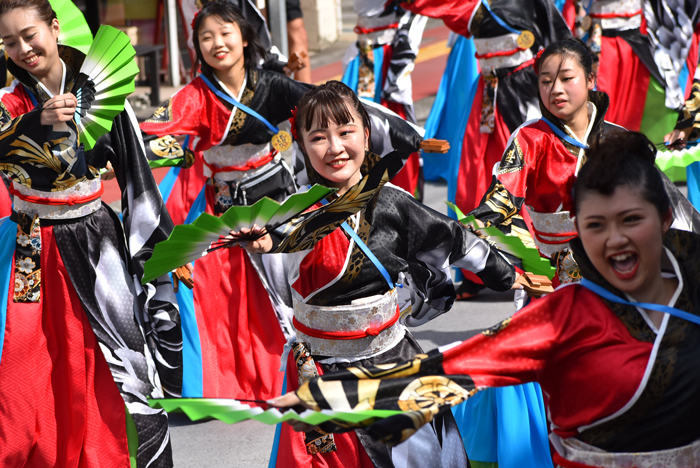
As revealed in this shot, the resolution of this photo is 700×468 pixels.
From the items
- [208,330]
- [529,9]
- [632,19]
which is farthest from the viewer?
[632,19]

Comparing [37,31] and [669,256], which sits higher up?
[37,31]

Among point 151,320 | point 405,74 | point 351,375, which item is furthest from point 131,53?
point 405,74

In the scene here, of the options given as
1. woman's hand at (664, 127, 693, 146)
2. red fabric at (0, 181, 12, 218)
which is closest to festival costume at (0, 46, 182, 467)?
red fabric at (0, 181, 12, 218)

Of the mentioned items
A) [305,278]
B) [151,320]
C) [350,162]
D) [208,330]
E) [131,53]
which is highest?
[131,53]

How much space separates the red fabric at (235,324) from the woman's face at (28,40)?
3.95 feet

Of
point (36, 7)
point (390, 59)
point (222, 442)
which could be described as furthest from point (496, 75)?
point (36, 7)

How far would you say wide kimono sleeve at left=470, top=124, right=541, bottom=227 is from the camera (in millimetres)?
3047

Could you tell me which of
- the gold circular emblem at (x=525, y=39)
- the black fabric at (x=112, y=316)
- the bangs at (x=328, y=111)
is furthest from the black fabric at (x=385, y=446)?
the gold circular emblem at (x=525, y=39)

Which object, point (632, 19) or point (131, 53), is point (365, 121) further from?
point (632, 19)

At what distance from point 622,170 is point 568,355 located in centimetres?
37

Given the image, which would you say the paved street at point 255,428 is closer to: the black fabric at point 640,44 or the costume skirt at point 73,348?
the costume skirt at point 73,348

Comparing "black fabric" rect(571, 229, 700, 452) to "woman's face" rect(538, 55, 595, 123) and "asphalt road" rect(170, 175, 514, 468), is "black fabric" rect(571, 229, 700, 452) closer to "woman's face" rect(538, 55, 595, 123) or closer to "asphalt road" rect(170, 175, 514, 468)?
"woman's face" rect(538, 55, 595, 123)

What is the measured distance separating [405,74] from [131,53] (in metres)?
3.31

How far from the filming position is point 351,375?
180cm
